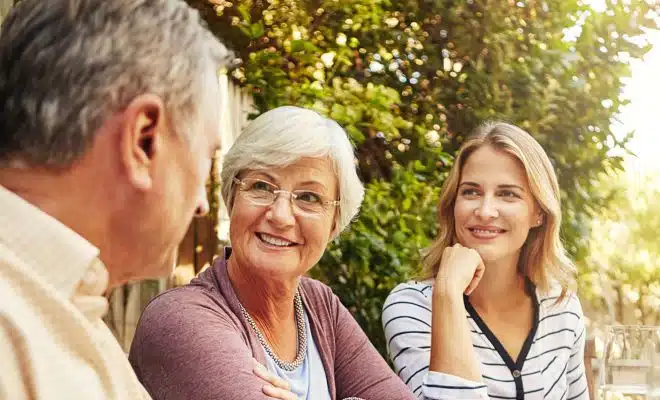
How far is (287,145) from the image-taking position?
2254 mm

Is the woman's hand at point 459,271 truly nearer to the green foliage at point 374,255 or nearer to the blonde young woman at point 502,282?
the blonde young woman at point 502,282

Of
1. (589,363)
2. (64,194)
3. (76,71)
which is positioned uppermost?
(76,71)

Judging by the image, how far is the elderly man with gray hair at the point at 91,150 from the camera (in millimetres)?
856

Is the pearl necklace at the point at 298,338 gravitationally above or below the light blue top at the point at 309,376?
above

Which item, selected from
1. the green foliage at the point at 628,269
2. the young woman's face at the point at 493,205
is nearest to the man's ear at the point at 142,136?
the young woman's face at the point at 493,205

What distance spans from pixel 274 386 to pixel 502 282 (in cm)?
119

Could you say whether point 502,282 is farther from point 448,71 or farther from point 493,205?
point 448,71

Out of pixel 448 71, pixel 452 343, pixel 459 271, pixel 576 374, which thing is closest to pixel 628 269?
pixel 448 71

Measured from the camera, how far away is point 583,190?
475 centimetres

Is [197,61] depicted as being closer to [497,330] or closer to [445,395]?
[445,395]

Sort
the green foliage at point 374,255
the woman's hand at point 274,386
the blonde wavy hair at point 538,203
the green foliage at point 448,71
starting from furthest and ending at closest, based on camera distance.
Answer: the green foliage at point 448,71
the green foliage at point 374,255
the blonde wavy hair at point 538,203
the woman's hand at point 274,386

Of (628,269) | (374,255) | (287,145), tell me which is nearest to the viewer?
(287,145)

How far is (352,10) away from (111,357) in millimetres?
3795

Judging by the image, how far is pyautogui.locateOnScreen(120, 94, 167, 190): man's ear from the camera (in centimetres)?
93
